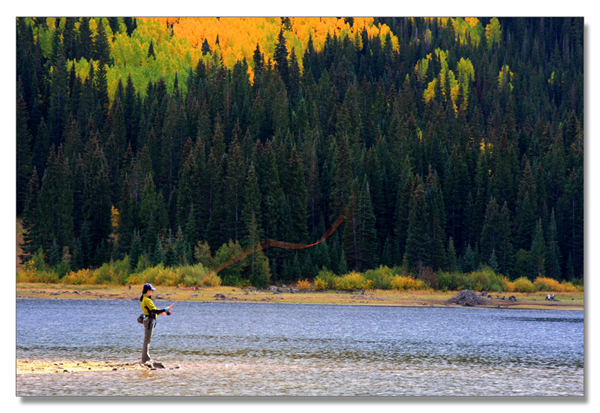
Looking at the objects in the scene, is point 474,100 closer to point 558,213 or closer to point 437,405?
point 558,213

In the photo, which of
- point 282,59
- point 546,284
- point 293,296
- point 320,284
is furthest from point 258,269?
point 282,59

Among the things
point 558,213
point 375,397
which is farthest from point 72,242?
point 375,397

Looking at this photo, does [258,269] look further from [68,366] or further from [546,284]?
[68,366]

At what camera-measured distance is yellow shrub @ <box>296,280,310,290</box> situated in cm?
4816

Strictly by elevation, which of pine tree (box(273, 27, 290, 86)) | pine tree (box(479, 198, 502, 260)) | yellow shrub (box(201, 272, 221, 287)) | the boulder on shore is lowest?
the boulder on shore

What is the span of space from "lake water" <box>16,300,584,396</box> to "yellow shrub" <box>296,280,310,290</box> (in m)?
8.19

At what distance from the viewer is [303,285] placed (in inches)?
1912

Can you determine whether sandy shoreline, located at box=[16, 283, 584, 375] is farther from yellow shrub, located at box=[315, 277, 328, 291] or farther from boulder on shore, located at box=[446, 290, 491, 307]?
boulder on shore, located at box=[446, 290, 491, 307]

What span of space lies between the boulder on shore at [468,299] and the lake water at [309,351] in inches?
165

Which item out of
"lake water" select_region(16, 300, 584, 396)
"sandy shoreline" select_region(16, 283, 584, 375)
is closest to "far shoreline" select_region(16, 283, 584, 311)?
"sandy shoreline" select_region(16, 283, 584, 375)

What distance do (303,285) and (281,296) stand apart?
2166 mm

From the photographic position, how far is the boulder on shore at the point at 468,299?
146 ft

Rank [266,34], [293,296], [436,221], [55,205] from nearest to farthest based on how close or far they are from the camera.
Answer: [55,205], [266,34], [293,296], [436,221]

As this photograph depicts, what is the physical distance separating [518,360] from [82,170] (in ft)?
109
